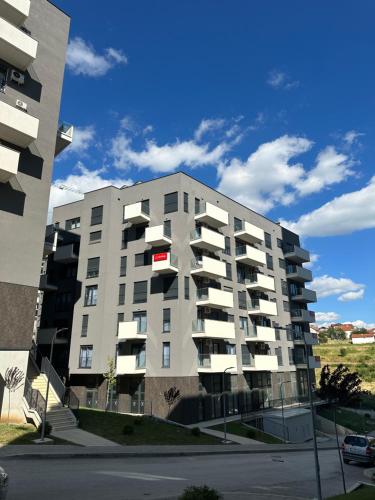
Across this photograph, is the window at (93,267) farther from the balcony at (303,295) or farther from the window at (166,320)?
the balcony at (303,295)

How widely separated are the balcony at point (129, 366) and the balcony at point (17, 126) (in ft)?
67.3

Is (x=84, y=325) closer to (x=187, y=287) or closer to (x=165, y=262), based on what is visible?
(x=165, y=262)

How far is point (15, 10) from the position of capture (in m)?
27.5

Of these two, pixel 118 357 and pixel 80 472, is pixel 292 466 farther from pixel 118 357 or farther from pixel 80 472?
pixel 118 357

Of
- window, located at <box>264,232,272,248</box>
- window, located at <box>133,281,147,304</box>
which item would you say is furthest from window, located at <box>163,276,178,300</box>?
window, located at <box>264,232,272,248</box>

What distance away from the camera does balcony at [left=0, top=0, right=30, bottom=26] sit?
2716 centimetres

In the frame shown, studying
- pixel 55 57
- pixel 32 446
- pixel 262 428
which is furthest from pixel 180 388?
pixel 55 57

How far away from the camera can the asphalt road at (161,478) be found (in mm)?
13000

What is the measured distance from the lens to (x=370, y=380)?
87500mm

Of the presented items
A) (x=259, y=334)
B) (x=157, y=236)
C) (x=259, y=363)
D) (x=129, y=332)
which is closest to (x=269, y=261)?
(x=259, y=334)

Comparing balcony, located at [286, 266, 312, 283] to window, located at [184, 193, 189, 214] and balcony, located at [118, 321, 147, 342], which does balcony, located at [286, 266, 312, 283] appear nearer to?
window, located at [184, 193, 189, 214]

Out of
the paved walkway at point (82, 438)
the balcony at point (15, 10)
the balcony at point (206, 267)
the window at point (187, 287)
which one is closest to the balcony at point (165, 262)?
the window at point (187, 287)

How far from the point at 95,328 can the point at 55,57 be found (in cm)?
2436

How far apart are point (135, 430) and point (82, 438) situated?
531 cm
